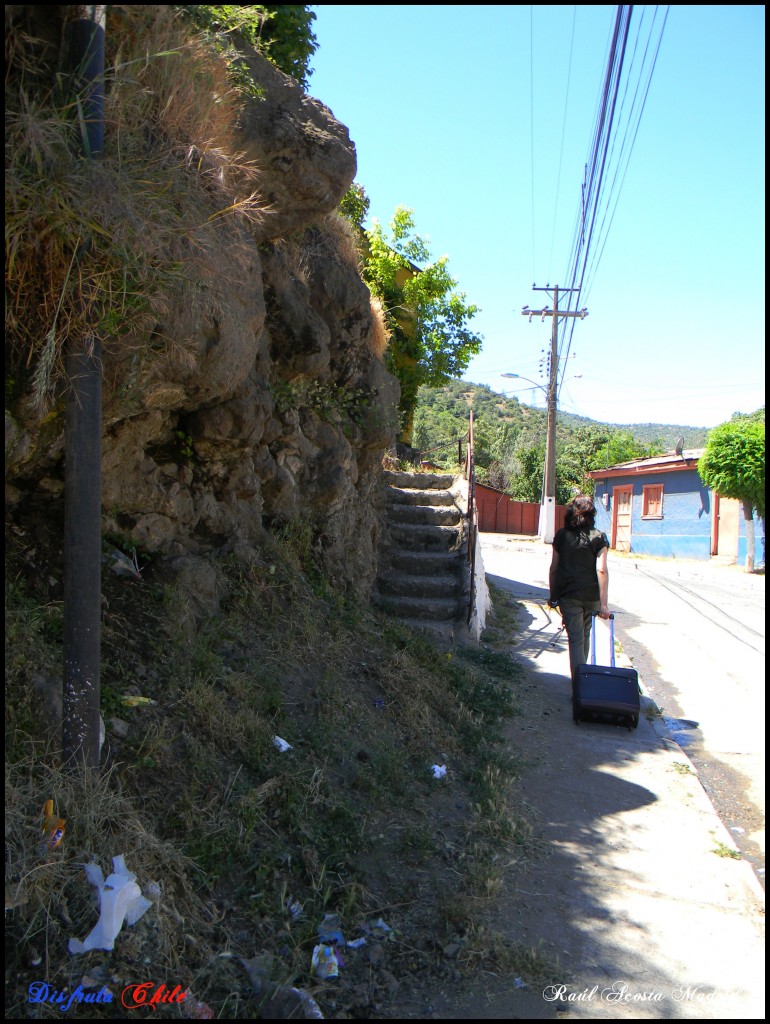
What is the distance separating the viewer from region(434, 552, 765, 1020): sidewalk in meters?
2.73

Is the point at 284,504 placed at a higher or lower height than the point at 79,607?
higher

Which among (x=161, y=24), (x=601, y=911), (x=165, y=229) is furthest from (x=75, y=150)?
(x=601, y=911)

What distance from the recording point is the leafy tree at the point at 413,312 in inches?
489

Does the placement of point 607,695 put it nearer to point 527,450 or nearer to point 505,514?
point 505,514

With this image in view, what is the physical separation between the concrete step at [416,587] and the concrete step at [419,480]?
2.10 metres

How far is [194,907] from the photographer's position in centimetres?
270

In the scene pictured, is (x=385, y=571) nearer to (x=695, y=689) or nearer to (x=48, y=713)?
(x=695, y=689)

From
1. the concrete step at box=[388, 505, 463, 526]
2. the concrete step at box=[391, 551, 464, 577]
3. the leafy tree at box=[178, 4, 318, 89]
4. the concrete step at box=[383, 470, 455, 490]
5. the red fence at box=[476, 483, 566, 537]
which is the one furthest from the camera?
the red fence at box=[476, 483, 566, 537]

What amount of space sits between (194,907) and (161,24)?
3826 mm

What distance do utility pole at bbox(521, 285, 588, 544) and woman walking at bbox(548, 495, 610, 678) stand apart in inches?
750

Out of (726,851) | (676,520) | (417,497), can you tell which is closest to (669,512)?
(676,520)

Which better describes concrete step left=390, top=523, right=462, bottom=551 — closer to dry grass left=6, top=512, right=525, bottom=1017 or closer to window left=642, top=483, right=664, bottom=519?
dry grass left=6, top=512, right=525, bottom=1017

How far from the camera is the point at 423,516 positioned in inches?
353

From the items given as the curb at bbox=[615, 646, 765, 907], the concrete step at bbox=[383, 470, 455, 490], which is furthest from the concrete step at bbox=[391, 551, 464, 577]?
the curb at bbox=[615, 646, 765, 907]
